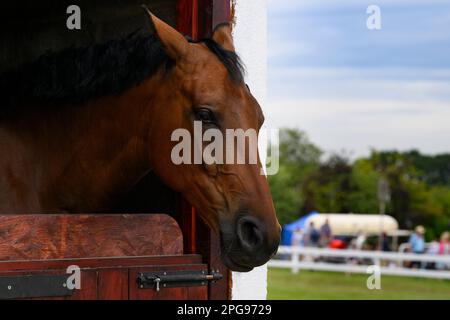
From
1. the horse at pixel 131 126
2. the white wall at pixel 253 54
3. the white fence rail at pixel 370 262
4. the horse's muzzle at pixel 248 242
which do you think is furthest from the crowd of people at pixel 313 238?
the horse's muzzle at pixel 248 242

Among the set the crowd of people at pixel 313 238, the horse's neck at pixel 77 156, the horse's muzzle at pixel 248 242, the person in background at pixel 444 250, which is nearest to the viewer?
the horse's muzzle at pixel 248 242

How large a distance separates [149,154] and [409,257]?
586 inches

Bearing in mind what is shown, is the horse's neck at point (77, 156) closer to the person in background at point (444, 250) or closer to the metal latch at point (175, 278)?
the metal latch at point (175, 278)

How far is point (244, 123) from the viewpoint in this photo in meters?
3.08

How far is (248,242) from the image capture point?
3000 mm

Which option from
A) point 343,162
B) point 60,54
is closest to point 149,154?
point 60,54

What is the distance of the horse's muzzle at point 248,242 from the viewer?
2.97 metres

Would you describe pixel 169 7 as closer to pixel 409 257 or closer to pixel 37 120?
pixel 37 120

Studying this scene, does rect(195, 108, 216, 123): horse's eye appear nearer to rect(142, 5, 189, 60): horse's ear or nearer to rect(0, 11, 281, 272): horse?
rect(0, 11, 281, 272): horse

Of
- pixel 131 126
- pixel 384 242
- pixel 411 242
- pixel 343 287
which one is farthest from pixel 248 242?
pixel 384 242

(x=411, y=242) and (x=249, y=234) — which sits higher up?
(x=249, y=234)

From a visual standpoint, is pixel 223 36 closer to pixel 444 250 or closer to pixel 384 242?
pixel 444 250

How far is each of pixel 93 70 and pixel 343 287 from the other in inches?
536

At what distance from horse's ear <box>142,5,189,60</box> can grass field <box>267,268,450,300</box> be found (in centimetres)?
988
